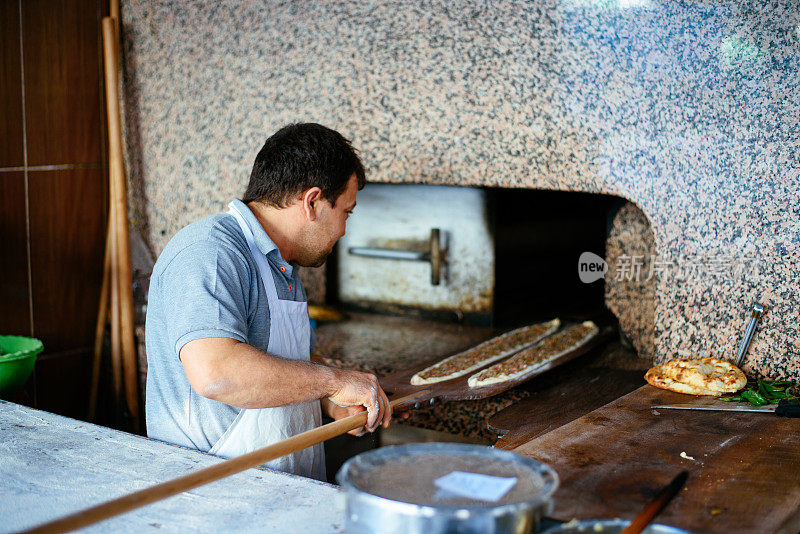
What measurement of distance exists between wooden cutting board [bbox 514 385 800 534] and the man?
23.4 inches

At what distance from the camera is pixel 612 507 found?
1.45 m

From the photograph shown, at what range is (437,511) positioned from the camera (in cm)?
108

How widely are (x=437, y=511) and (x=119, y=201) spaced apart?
316 centimetres

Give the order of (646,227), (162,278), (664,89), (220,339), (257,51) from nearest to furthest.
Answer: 1. (220,339)
2. (162,278)
3. (664,89)
4. (646,227)
5. (257,51)

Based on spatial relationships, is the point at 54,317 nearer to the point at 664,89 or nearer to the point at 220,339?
the point at 220,339

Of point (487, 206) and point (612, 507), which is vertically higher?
point (487, 206)

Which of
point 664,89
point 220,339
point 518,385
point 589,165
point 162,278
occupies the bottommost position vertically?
point 518,385

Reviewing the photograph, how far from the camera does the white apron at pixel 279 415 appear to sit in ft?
6.55

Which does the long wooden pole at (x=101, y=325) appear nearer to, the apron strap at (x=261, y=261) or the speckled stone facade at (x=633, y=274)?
the apron strap at (x=261, y=261)

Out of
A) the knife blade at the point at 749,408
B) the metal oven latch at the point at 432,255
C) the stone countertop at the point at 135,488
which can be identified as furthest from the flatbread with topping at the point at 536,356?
the stone countertop at the point at 135,488

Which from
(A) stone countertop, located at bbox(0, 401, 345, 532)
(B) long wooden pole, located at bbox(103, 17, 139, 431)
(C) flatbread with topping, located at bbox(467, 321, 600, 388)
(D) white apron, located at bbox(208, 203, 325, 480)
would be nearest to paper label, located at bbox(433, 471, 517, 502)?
(A) stone countertop, located at bbox(0, 401, 345, 532)

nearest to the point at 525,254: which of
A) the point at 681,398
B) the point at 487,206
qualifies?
the point at 487,206

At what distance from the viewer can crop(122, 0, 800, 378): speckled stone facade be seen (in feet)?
8.07

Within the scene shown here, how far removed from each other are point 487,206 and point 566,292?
0.91 meters
